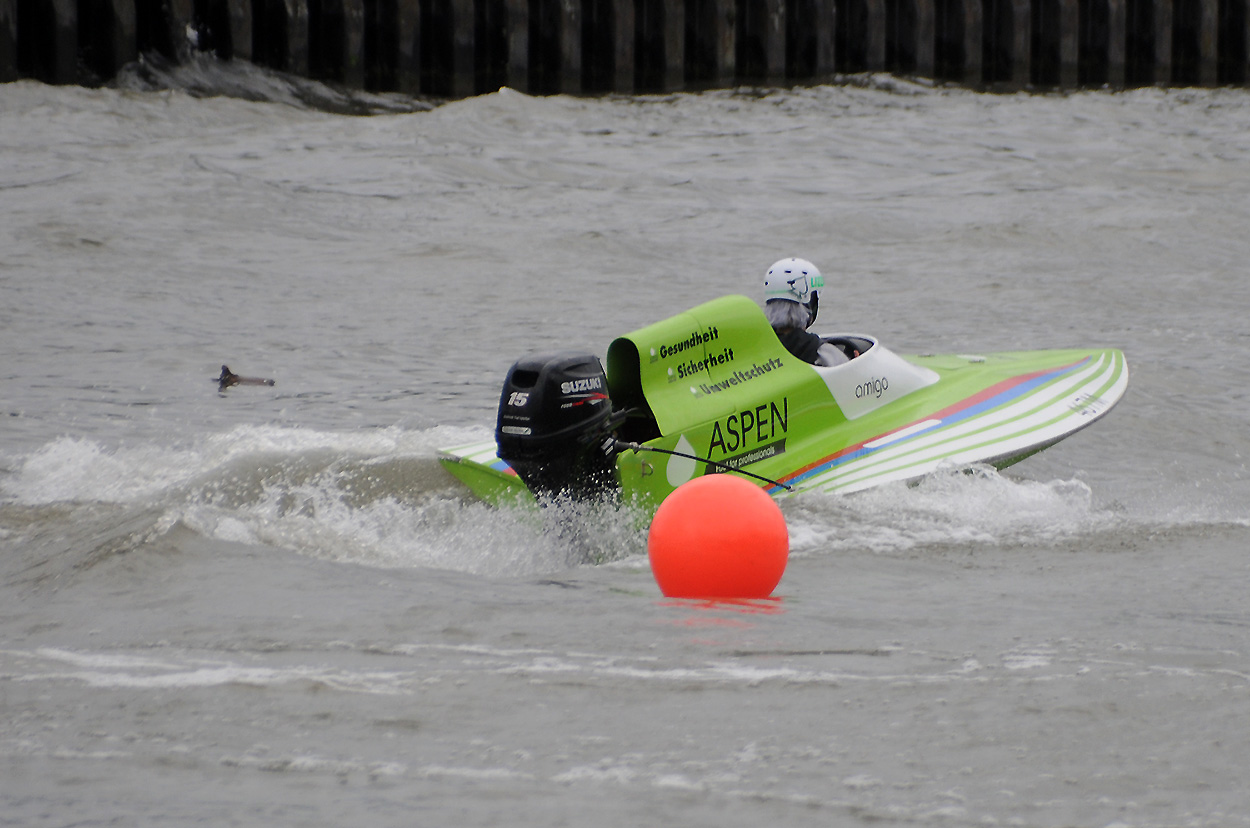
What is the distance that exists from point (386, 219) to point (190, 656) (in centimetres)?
1217

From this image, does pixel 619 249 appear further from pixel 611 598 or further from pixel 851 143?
pixel 611 598

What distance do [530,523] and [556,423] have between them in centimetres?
65

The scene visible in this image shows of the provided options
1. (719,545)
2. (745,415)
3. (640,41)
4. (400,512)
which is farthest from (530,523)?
(640,41)

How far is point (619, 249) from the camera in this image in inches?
594

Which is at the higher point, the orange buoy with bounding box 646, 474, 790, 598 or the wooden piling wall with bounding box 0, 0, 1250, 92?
the wooden piling wall with bounding box 0, 0, 1250, 92

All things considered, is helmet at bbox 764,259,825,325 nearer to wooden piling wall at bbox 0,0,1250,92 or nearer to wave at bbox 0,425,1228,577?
wave at bbox 0,425,1228,577

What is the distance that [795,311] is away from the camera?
748 cm

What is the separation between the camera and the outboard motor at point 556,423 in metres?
5.90

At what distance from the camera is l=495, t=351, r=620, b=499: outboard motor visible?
590cm

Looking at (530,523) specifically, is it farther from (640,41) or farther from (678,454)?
(640,41)

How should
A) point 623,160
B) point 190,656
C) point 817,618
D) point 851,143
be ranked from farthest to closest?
point 851,143, point 623,160, point 817,618, point 190,656

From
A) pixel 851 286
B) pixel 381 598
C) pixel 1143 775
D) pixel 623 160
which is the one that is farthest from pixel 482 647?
pixel 623 160

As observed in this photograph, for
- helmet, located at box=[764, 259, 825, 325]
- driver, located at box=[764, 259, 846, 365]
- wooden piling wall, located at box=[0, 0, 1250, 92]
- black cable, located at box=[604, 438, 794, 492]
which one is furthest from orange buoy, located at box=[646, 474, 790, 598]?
wooden piling wall, located at box=[0, 0, 1250, 92]

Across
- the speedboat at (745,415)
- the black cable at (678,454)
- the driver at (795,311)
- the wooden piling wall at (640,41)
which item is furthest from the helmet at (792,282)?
the wooden piling wall at (640,41)
